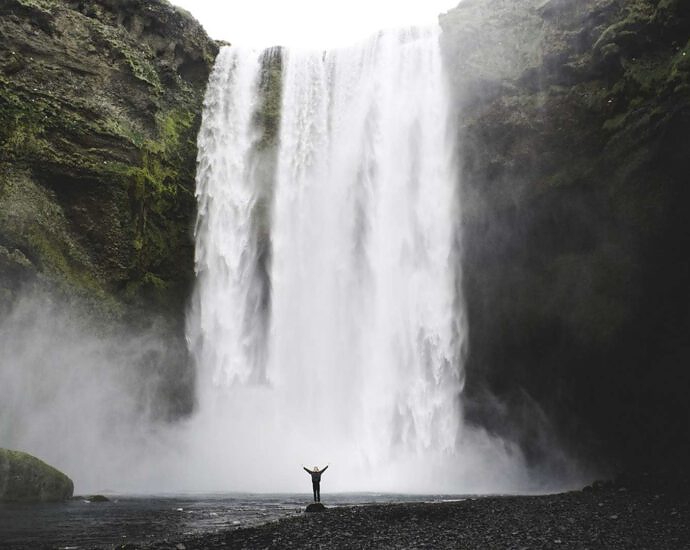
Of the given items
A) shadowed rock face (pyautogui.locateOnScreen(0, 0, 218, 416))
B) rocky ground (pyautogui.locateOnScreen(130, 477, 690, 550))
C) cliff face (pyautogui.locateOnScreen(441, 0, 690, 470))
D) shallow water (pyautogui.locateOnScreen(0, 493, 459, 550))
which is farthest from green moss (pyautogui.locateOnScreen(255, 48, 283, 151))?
rocky ground (pyautogui.locateOnScreen(130, 477, 690, 550))

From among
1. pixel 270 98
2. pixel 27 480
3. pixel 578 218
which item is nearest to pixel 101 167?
pixel 270 98

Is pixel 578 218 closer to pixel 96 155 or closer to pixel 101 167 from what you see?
pixel 101 167

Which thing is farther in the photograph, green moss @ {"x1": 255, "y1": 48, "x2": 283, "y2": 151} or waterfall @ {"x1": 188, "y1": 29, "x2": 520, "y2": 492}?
green moss @ {"x1": 255, "y1": 48, "x2": 283, "y2": 151}

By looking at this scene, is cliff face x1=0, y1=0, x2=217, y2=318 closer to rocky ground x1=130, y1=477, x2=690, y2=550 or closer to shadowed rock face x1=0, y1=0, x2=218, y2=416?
shadowed rock face x1=0, y1=0, x2=218, y2=416

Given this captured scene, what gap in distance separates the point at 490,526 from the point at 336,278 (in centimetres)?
1574

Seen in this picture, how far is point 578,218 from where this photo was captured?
75.8 ft

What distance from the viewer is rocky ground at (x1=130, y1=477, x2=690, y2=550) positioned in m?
10.0

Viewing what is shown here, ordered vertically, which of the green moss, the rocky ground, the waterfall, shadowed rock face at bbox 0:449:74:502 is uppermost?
the green moss

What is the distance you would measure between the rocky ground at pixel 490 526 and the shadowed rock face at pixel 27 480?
8.09 m

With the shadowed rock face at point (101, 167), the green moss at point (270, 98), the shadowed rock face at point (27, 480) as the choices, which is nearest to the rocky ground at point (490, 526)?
the shadowed rock face at point (27, 480)

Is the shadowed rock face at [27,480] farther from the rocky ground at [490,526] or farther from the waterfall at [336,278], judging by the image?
the rocky ground at [490,526]

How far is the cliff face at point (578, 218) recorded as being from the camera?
2095 centimetres

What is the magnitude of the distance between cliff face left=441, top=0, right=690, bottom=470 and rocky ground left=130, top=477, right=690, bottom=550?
7.41 metres

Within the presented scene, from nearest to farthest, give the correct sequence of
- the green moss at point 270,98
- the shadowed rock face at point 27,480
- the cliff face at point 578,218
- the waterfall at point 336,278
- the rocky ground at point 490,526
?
the rocky ground at point 490,526
the shadowed rock face at point 27,480
the cliff face at point 578,218
the waterfall at point 336,278
the green moss at point 270,98
